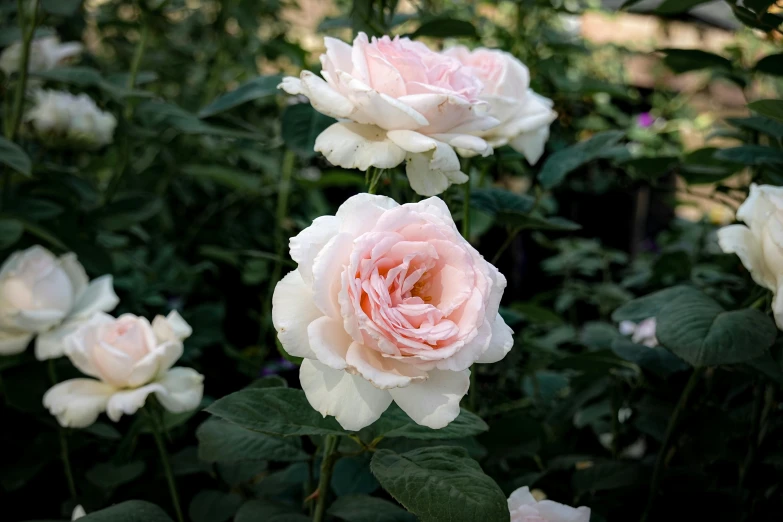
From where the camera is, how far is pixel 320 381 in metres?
0.50

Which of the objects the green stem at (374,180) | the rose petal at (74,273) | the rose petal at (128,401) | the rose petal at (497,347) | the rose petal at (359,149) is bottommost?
the rose petal at (74,273)

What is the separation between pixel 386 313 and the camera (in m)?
0.47

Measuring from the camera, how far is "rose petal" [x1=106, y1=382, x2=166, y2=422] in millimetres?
719

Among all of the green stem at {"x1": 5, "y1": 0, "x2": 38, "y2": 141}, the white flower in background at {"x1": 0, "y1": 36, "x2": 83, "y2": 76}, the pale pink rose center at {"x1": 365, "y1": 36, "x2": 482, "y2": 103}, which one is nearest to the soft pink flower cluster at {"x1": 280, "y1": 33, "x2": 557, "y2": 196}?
the pale pink rose center at {"x1": 365, "y1": 36, "x2": 482, "y2": 103}

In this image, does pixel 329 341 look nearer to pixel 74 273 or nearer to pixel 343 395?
pixel 343 395

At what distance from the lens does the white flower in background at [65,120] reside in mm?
1428

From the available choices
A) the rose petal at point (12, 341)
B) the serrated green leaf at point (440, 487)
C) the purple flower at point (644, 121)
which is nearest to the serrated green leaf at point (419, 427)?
the serrated green leaf at point (440, 487)

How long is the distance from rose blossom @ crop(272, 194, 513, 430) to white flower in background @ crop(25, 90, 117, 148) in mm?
1086

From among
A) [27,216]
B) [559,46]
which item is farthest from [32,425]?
[559,46]

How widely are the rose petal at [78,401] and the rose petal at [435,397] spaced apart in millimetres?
402

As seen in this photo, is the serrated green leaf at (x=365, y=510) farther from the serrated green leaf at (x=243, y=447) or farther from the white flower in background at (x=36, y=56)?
the white flower in background at (x=36, y=56)

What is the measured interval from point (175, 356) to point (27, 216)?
1.43 feet

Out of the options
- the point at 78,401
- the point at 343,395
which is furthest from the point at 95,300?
the point at 343,395

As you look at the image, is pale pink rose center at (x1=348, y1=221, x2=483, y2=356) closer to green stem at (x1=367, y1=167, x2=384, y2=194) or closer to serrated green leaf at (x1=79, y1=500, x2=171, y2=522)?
green stem at (x1=367, y1=167, x2=384, y2=194)
